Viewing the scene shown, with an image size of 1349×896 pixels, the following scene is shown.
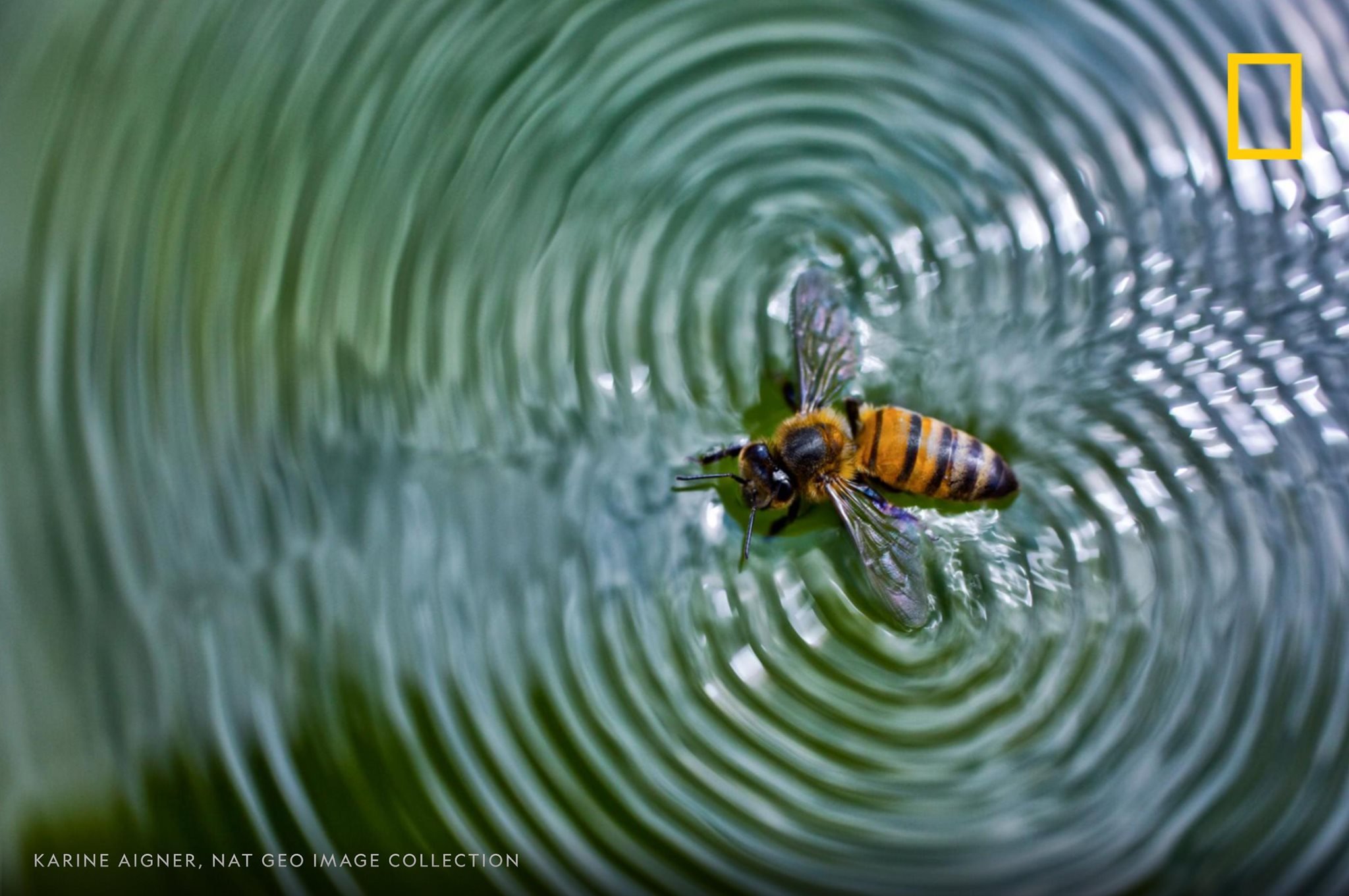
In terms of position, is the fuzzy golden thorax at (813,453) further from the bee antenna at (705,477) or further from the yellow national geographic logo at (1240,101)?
the yellow national geographic logo at (1240,101)

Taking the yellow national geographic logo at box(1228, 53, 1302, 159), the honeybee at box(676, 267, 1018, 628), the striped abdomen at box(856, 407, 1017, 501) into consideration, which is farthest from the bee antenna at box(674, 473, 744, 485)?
the yellow national geographic logo at box(1228, 53, 1302, 159)

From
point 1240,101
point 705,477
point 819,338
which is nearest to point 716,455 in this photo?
point 705,477

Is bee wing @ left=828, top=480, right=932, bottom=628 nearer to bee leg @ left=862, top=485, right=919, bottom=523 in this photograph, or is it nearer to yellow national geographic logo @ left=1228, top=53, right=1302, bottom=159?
bee leg @ left=862, top=485, right=919, bottom=523

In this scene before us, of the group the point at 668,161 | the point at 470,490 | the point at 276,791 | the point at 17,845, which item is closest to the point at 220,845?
the point at 276,791

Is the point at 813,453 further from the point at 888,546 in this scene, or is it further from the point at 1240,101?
the point at 1240,101

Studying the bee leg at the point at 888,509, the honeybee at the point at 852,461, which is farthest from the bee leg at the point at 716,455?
the bee leg at the point at 888,509

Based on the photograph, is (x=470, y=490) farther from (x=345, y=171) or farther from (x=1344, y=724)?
(x=1344, y=724)

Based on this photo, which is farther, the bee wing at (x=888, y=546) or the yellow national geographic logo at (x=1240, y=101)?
the yellow national geographic logo at (x=1240, y=101)
